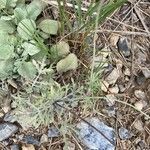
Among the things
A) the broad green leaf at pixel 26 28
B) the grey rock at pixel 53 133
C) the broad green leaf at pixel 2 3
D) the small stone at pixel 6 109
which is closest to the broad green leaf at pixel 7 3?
the broad green leaf at pixel 2 3

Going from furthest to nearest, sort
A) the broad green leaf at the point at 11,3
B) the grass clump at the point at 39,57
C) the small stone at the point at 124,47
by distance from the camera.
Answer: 1. the small stone at the point at 124,47
2. the broad green leaf at the point at 11,3
3. the grass clump at the point at 39,57

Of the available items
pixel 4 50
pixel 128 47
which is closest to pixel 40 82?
pixel 4 50

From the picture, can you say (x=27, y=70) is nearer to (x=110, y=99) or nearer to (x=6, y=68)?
(x=6, y=68)

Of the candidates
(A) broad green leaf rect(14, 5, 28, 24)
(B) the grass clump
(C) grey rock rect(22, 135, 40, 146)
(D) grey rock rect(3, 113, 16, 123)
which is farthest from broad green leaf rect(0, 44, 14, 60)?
(C) grey rock rect(22, 135, 40, 146)

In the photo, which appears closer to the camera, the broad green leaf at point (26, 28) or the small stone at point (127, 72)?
the broad green leaf at point (26, 28)

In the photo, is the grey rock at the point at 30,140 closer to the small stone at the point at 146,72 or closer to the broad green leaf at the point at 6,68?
the broad green leaf at the point at 6,68

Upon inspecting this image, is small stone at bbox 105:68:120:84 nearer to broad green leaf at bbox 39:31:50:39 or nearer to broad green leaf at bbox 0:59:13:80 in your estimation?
broad green leaf at bbox 39:31:50:39

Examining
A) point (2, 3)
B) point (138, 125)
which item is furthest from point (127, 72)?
point (2, 3)
